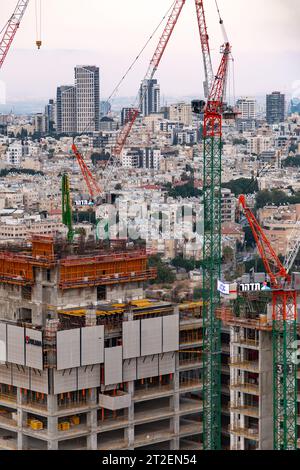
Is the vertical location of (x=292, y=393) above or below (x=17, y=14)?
below

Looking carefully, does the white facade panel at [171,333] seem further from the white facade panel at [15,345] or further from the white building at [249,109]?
the white building at [249,109]

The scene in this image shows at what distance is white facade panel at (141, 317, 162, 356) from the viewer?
531 inches

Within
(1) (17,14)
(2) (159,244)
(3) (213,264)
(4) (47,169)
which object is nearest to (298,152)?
(4) (47,169)

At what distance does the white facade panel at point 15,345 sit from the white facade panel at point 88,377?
0.49m

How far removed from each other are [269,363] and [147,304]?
6.00ft

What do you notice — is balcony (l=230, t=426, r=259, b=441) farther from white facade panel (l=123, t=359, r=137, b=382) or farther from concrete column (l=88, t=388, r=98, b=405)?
concrete column (l=88, t=388, r=98, b=405)

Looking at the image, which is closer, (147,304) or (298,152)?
(147,304)

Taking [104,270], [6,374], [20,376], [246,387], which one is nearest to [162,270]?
[104,270]

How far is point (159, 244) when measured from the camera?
105 ft

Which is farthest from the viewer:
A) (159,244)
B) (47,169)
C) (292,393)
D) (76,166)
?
(47,169)

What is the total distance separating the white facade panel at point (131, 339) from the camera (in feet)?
43.8

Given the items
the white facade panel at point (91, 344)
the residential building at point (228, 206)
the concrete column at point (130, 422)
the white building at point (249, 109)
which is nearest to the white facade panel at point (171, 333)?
the concrete column at point (130, 422)

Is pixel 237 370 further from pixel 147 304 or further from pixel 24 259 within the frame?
pixel 24 259

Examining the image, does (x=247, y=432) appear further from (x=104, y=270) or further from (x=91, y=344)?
(x=104, y=270)
